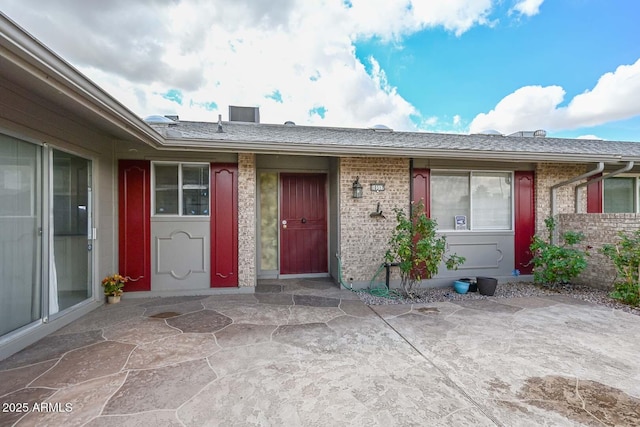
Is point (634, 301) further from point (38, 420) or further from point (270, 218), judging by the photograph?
point (38, 420)

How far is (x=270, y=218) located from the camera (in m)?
6.09

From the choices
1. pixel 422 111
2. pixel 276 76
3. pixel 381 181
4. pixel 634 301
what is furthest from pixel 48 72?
pixel 422 111

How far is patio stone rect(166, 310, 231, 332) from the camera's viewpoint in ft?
11.0

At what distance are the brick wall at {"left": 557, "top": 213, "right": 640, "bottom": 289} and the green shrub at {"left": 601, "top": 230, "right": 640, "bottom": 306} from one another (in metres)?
0.28

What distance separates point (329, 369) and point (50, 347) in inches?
120

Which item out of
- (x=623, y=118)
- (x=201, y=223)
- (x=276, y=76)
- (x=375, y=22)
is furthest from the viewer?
(x=623, y=118)

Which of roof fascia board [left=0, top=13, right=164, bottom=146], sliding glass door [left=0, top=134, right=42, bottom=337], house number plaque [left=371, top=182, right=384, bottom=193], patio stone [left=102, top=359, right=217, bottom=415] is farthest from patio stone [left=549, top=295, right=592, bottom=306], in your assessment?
sliding glass door [left=0, top=134, right=42, bottom=337]

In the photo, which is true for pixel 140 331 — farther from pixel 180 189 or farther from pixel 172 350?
pixel 180 189

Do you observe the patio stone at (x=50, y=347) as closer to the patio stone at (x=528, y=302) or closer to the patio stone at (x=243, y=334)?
the patio stone at (x=243, y=334)

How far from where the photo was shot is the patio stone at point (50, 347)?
8.52 ft

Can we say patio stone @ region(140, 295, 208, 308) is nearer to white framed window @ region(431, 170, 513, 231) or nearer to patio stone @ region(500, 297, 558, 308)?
white framed window @ region(431, 170, 513, 231)

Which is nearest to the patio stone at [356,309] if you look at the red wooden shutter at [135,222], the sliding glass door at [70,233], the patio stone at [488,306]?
the patio stone at [488,306]

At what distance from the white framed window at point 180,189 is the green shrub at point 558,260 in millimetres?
6569

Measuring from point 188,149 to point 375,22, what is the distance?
597 cm
